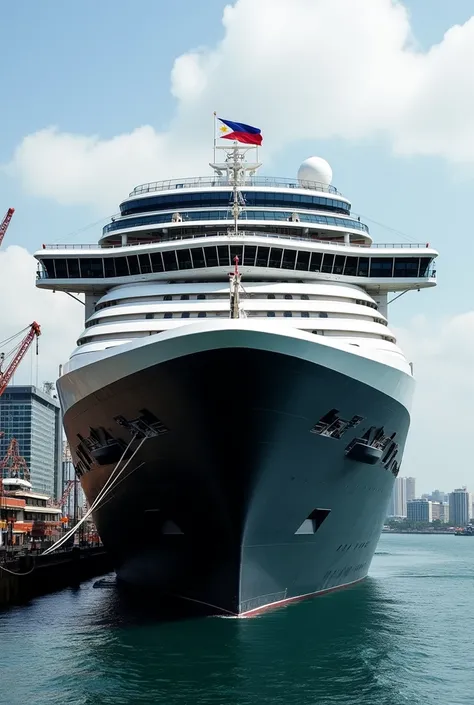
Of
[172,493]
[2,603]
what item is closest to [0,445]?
[2,603]

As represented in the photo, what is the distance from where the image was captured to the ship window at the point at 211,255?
3180 cm

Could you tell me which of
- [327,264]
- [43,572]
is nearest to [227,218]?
[327,264]

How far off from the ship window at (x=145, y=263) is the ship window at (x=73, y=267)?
125 inches

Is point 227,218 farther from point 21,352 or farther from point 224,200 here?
point 21,352

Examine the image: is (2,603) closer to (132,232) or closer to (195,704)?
(132,232)

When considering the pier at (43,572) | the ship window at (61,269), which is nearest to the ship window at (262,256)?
the ship window at (61,269)

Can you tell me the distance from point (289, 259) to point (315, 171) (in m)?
11.5

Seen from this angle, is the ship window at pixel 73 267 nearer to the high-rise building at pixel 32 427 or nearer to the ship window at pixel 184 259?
the ship window at pixel 184 259

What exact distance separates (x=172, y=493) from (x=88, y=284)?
11841mm

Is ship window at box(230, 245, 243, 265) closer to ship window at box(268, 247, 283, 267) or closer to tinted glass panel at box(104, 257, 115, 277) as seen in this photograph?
ship window at box(268, 247, 283, 267)

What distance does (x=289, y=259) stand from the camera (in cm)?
3238

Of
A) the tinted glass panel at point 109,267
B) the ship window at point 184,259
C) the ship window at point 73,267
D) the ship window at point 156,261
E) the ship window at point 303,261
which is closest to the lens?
the ship window at point 184,259

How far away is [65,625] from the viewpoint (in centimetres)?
2936

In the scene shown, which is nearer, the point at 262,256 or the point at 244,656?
the point at 244,656
